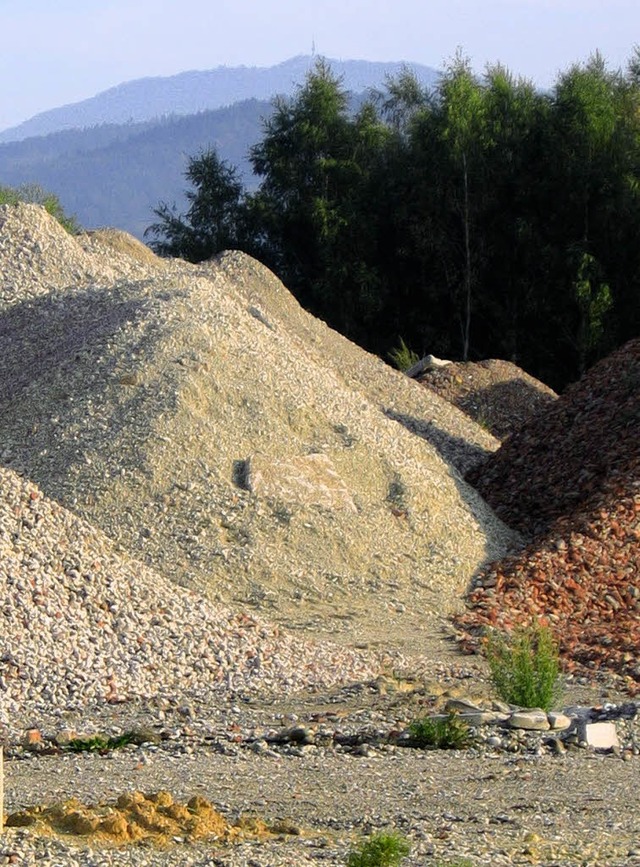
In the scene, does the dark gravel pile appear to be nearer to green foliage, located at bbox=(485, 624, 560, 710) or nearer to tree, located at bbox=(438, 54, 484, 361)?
green foliage, located at bbox=(485, 624, 560, 710)

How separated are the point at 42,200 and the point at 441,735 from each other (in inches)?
1338

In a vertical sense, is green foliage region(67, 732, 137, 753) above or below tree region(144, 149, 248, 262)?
below

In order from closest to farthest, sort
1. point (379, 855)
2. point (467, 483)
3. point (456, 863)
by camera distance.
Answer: point (379, 855), point (456, 863), point (467, 483)

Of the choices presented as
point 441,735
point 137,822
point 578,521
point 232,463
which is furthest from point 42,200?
point 137,822

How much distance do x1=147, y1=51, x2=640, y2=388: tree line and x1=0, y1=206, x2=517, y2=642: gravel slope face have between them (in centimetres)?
1172

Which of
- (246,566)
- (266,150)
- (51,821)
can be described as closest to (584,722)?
(51,821)

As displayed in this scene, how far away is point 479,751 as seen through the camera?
21.8 feet

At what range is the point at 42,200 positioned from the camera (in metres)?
38.8

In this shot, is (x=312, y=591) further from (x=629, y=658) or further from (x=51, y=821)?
(x=51, y=821)

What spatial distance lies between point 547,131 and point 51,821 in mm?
22149

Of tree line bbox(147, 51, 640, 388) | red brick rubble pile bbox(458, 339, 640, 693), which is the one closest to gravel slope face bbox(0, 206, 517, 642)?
red brick rubble pile bbox(458, 339, 640, 693)

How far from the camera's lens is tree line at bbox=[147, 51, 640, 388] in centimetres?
2475

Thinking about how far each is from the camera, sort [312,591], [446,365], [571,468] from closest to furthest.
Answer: [312,591] → [571,468] → [446,365]

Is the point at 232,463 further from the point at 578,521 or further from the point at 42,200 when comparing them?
the point at 42,200
